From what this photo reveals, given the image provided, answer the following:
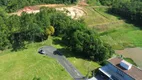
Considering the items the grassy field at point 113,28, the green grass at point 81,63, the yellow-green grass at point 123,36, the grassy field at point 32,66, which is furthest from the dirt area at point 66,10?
the green grass at point 81,63

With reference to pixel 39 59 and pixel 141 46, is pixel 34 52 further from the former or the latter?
pixel 141 46

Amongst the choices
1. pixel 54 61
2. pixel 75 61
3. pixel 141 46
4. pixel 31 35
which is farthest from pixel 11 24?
pixel 141 46

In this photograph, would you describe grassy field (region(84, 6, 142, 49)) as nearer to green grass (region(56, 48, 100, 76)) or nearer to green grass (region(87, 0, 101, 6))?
green grass (region(87, 0, 101, 6))

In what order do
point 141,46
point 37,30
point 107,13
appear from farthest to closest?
point 107,13, point 141,46, point 37,30

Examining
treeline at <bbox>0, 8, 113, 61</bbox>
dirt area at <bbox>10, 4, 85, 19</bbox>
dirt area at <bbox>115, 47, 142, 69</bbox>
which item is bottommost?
dirt area at <bbox>115, 47, 142, 69</bbox>

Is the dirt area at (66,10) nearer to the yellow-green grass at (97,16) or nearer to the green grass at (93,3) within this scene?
the yellow-green grass at (97,16)

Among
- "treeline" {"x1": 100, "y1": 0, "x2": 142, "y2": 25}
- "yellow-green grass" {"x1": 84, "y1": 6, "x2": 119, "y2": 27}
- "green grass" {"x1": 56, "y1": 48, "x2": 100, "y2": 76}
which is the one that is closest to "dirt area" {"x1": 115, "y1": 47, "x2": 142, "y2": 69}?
"green grass" {"x1": 56, "y1": 48, "x2": 100, "y2": 76}

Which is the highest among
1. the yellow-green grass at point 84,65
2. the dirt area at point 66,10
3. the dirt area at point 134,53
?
the dirt area at point 66,10
